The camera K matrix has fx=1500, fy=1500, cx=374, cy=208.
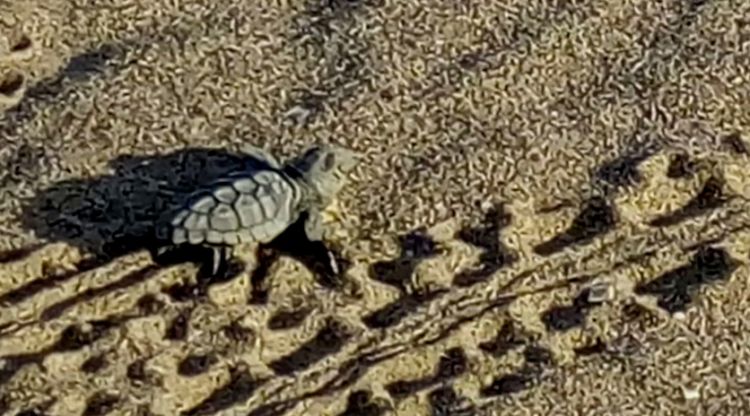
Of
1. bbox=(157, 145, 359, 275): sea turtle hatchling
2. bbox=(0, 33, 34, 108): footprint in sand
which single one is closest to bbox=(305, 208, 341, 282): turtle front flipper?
bbox=(157, 145, 359, 275): sea turtle hatchling

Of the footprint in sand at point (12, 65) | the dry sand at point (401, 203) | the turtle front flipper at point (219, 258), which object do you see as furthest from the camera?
the footprint in sand at point (12, 65)

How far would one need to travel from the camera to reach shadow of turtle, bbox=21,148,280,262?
109 inches

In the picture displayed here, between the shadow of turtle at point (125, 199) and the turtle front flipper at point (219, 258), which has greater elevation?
the shadow of turtle at point (125, 199)

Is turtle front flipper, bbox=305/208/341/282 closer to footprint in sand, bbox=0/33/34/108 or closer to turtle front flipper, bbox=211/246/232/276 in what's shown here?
turtle front flipper, bbox=211/246/232/276

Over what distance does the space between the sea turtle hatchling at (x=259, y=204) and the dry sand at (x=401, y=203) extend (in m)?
0.06

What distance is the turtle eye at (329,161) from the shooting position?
2.81 metres

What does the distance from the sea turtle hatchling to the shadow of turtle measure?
57mm

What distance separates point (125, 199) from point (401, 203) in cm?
53

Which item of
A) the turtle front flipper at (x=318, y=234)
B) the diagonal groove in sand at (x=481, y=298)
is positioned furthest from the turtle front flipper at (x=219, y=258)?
the diagonal groove in sand at (x=481, y=298)

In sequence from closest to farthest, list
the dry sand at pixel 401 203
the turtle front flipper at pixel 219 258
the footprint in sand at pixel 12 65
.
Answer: the dry sand at pixel 401 203
the turtle front flipper at pixel 219 258
the footprint in sand at pixel 12 65

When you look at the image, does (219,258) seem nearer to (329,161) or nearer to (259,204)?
(259,204)

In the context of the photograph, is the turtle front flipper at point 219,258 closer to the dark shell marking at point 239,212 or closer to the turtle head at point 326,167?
the dark shell marking at point 239,212

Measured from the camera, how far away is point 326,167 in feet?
9.21

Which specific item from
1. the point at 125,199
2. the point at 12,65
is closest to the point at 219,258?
the point at 125,199
